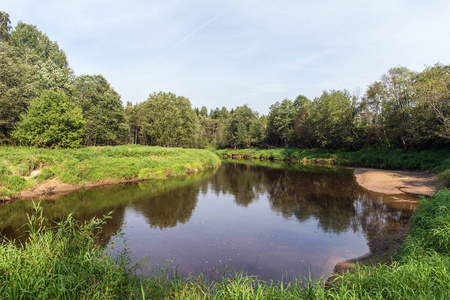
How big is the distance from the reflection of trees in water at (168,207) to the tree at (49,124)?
11.7 metres

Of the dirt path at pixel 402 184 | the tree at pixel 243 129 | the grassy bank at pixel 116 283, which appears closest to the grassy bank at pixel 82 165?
the grassy bank at pixel 116 283

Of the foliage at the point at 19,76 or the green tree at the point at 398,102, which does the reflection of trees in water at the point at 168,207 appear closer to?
the foliage at the point at 19,76

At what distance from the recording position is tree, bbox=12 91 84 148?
20734mm

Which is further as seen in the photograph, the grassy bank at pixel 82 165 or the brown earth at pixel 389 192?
the grassy bank at pixel 82 165

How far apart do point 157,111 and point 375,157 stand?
36.7 metres

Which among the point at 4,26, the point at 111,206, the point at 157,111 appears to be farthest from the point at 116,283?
the point at 4,26

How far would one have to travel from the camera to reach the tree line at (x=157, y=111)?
22.0 metres

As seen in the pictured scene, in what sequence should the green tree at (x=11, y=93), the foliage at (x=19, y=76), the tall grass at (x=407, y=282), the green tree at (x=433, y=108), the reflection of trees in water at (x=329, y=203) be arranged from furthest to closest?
the foliage at (x=19, y=76) → the green tree at (x=11, y=93) → the green tree at (x=433, y=108) → the reflection of trees in water at (x=329, y=203) → the tall grass at (x=407, y=282)

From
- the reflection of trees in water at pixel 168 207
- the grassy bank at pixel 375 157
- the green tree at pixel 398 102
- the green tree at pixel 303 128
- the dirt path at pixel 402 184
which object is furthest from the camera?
the green tree at pixel 303 128

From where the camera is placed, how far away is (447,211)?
7.72 meters

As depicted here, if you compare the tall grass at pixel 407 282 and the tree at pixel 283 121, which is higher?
the tree at pixel 283 121

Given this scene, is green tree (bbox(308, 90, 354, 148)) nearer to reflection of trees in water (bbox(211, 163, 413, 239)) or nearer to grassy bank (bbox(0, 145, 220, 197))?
reflection of trees in water (bbox(211, 163, 413, 239))

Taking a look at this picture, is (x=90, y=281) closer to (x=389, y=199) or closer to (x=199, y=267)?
(x=199, y=267)

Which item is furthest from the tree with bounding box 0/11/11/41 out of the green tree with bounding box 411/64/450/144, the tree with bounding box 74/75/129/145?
the green tree with bounding box 411/64/450/144
